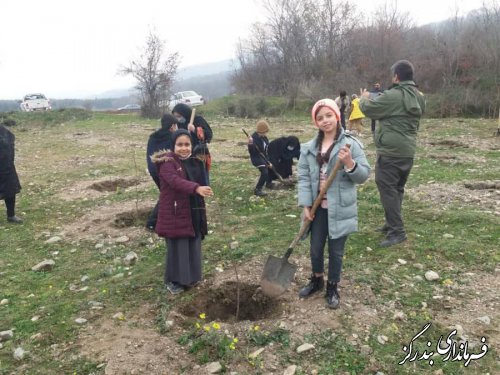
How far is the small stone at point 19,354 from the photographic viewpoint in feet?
11.8

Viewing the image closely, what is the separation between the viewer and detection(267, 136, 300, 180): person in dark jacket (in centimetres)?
865

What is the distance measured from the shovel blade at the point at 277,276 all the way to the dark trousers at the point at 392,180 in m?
1.77

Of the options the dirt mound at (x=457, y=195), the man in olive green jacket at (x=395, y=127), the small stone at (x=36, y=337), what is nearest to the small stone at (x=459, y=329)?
the man in olive green jacket at (x=395, y=127)

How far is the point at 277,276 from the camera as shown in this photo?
4.18m

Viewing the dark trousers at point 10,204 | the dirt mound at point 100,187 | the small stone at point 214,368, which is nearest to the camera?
the small stone at point 214,368

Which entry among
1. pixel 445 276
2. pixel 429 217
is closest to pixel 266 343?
pixel 445 276

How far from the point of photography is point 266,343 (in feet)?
11.7

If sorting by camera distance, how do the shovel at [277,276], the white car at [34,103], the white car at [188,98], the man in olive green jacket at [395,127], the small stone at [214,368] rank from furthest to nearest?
the white car at [34,103] < the white car at [188,98] < the man in olive green jacket at [395,127] < the shovel at [277,276] < the small stone at [214,368]

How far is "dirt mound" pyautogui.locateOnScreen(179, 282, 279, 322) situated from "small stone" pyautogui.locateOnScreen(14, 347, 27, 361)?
4.46 ft

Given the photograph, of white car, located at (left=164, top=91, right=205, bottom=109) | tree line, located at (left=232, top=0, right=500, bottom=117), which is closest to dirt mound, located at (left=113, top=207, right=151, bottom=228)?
tree line, located at (left=232, top=0, right=500, bottom=117)

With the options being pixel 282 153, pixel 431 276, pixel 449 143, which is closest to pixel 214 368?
pixel 431 276

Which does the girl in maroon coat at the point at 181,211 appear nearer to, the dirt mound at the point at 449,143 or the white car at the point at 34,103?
the dirt mound at the point at 449,143

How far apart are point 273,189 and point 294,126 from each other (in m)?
11.8

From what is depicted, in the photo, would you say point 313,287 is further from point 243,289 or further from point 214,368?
point 214,368
